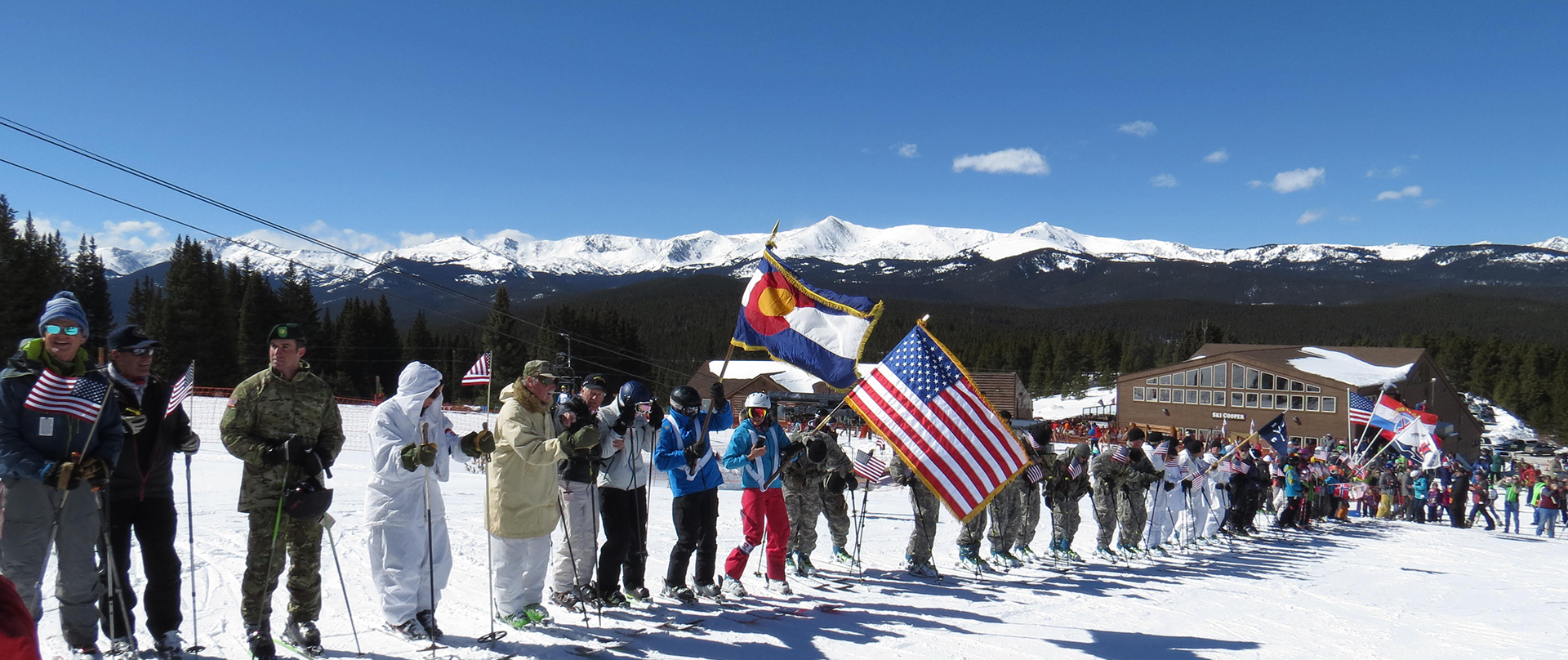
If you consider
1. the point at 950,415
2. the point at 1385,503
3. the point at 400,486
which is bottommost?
the point at 1385,503

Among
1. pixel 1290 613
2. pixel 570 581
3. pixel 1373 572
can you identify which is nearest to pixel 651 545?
pixel 570 581

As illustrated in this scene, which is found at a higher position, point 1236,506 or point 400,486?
point 400,486

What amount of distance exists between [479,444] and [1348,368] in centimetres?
6769

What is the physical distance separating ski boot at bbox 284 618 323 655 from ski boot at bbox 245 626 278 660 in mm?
149

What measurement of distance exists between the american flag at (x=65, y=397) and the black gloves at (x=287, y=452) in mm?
811

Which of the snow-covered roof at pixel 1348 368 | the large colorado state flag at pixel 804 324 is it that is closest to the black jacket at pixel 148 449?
the large colorado state flag at pixel 804 324

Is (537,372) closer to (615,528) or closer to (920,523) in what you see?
(615,528)

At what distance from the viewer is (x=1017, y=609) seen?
8.00 meters

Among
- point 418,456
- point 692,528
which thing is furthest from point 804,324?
point 418,456

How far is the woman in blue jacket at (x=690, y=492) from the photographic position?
281 inches

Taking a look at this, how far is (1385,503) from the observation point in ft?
75.7

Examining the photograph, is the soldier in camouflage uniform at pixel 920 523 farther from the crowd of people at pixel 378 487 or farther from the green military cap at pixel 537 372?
the green military cap at pixel 537 372

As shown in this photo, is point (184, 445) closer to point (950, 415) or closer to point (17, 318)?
point (950, 415)

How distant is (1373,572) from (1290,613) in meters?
4.56
